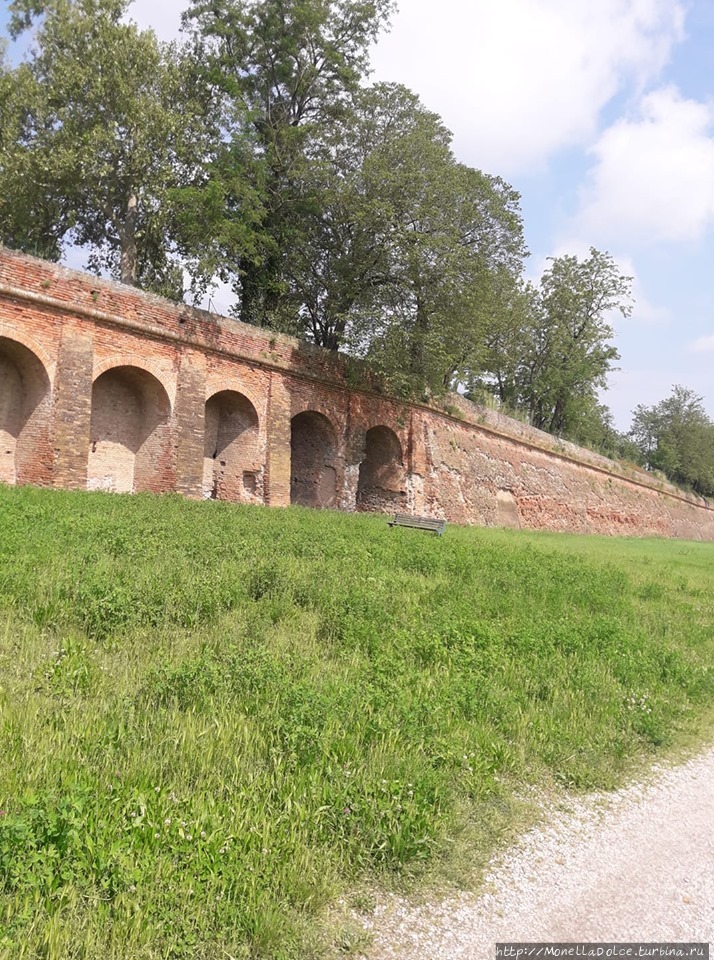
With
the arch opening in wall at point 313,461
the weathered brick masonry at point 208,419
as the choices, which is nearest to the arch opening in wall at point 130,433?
the weathered brick masonry at point 208,419


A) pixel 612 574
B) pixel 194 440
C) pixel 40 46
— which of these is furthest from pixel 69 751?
pixel 40 46

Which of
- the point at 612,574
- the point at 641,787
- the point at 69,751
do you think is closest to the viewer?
the point at 69,751

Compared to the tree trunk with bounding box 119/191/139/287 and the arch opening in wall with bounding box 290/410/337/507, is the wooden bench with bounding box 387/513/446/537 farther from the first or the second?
the tree trunk with bounding box 119/191/139/287

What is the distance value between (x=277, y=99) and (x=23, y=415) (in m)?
15.9

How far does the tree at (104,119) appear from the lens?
58.6ft

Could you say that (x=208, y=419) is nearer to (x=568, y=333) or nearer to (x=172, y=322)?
(x=172, y=322)

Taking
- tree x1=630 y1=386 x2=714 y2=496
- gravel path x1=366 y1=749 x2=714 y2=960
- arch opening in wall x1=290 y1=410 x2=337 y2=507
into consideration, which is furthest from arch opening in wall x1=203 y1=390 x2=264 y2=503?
tree x1=630 y1=386 x2=714 y2=496

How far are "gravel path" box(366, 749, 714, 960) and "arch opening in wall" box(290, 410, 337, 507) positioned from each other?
15929mm

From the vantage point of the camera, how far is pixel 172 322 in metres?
15.0

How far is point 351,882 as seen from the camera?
2.69m

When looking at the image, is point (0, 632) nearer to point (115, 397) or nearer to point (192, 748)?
point (192, 748)

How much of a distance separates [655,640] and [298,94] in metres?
22.3

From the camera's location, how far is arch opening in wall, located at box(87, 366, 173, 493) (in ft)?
48.3

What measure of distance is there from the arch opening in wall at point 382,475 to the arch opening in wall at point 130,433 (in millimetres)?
8083
